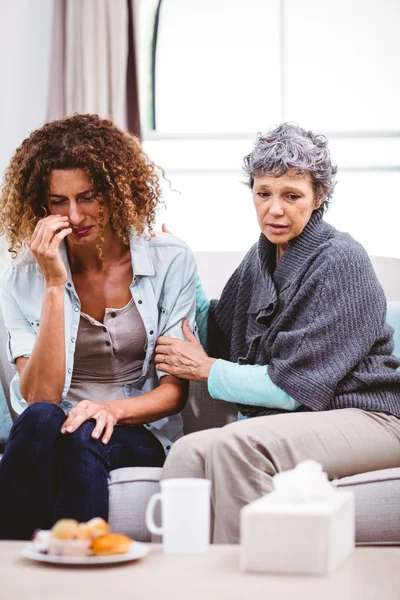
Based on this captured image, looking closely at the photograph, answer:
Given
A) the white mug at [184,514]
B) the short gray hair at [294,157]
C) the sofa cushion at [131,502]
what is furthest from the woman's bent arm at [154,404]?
the white mug at [184,514]

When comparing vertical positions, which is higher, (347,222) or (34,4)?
(34,4)

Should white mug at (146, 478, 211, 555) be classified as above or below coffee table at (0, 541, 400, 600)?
above

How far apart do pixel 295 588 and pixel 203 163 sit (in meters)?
3.39

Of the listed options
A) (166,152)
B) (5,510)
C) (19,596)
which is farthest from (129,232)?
(166,152)

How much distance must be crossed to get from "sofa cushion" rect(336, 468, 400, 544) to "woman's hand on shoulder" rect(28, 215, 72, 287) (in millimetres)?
834

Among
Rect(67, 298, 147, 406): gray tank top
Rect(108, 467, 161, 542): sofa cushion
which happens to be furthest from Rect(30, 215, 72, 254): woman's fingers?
Rect(108, 467, 161, 542): sofa cushion

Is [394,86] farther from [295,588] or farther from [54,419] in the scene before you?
[295,588]

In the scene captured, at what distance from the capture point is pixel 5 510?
66.9 inches

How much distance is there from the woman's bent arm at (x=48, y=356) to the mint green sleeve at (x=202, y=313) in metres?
0.45

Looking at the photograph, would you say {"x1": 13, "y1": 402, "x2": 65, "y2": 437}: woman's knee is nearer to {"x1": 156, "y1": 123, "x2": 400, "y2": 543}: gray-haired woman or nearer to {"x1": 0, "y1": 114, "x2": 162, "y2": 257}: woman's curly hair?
{"x1": 156, "y1": 123, "x2": 400, "y2": 543}: gray-haired woman

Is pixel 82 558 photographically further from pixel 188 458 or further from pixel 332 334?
pixel 332 334

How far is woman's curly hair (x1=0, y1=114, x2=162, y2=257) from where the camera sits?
209cm

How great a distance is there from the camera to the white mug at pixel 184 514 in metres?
1.22

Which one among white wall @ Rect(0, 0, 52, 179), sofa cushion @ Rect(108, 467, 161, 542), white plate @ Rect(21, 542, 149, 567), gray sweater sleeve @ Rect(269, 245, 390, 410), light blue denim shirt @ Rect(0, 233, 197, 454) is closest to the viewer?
white plate @ Rect(21, 542, 149, 567)
